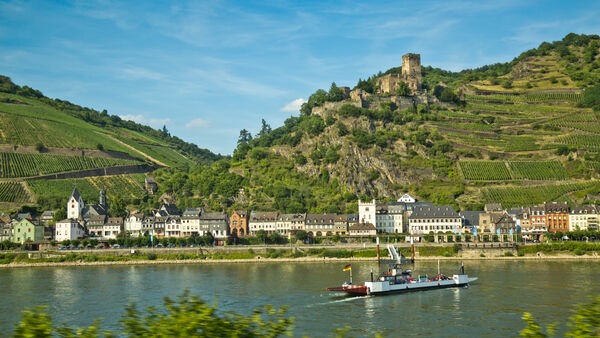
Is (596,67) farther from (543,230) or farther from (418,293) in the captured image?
(418,293)

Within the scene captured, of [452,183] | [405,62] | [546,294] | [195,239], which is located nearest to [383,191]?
[452,183]

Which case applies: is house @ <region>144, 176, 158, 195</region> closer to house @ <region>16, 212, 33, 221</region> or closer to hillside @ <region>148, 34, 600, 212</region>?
hillside @ <region>148, 34, 600, 212</region>

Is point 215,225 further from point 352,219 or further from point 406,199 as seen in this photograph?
point 406,199

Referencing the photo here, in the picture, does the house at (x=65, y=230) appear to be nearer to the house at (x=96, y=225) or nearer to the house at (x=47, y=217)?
the house at (x=96, y=225)

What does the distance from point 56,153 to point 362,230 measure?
6794 centimetres

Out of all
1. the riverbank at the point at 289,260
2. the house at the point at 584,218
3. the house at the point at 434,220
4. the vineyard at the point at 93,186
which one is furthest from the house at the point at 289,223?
the house at the point at 584,218

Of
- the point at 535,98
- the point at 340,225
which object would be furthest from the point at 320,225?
the point at 535,98

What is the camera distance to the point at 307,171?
4021 inches

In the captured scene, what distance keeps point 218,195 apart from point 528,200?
5029 cm

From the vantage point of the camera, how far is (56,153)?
376ft

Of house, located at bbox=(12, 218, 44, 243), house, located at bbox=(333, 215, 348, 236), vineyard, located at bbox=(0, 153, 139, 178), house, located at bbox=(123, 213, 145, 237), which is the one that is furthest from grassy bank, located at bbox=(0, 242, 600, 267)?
vineyard, located at bbox=(0, 153, 139, 178)

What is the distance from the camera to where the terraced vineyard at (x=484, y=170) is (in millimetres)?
94688

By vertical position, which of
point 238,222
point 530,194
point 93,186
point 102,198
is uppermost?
point 93,186

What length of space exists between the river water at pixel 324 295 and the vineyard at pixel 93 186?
38.1m
